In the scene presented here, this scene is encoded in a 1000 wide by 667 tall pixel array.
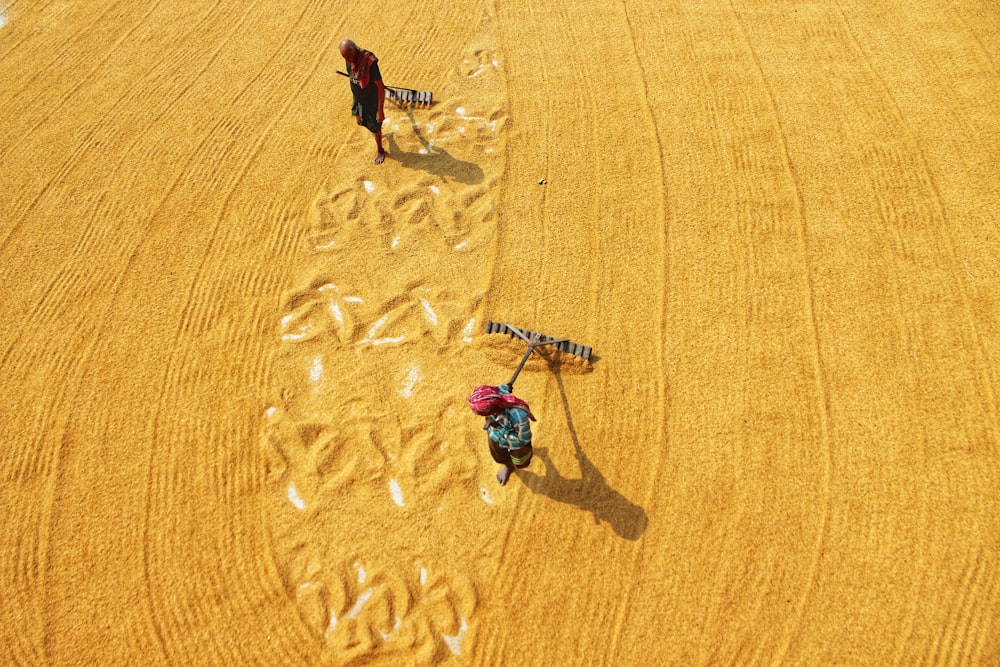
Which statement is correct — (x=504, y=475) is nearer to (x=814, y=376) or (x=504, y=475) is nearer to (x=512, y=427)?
(x=512, y=427)

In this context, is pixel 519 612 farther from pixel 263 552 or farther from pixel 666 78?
pixel 666 78

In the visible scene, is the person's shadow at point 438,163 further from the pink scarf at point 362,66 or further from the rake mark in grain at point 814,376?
the rake mark in grain at point 814,376

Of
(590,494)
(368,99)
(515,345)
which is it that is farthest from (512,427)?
(368,99)

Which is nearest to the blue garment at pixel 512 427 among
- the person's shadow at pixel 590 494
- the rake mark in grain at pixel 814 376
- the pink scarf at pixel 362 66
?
the person's shadow at pixel 590 494

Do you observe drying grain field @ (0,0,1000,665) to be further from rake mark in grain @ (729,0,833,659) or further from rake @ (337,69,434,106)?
rake @ (337,69,434,106)

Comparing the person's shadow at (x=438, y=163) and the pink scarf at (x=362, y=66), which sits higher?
the pink scarf at (x=362, y=66)

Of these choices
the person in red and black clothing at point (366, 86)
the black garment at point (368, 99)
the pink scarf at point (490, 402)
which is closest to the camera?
the pink scarf at point (490, 402)

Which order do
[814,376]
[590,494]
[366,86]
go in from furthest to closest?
[366,86] → [814,376] → [590,494]
